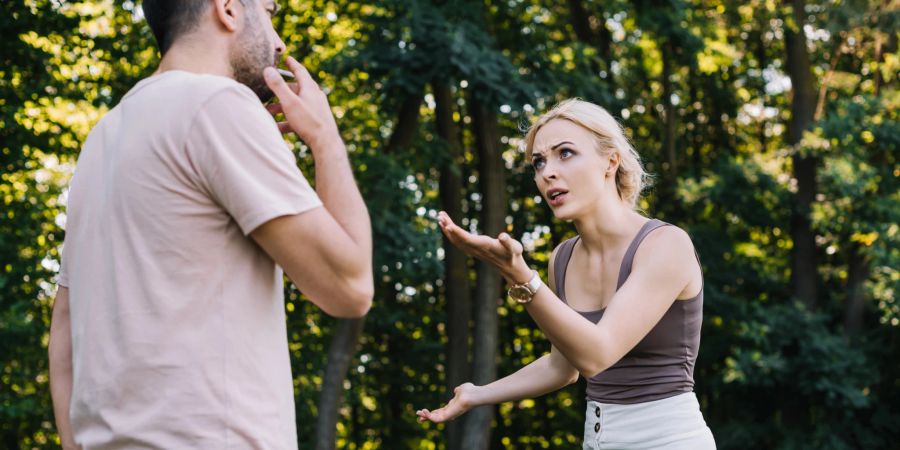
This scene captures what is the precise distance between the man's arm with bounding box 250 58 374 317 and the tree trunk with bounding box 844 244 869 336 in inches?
518

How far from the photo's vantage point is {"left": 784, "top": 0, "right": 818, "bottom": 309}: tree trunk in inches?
549

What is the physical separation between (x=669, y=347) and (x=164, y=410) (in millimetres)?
1761

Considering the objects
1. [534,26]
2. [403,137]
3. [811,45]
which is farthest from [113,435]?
[811,45]

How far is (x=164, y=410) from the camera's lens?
1610 mm

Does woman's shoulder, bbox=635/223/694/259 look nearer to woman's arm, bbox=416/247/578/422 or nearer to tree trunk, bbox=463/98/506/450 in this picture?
woman's arm, bbox=416/247/578/422

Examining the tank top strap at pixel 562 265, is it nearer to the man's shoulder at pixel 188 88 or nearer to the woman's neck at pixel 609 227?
the woman's neck at pixel 609 227

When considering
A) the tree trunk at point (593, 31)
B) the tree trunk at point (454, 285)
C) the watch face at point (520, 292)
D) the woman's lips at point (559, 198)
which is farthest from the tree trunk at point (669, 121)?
the watch face at point (520, 292)

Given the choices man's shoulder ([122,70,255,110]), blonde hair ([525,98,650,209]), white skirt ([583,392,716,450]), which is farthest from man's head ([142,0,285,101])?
white skirt ([583,392,716,450])

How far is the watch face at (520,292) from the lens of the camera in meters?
2.42

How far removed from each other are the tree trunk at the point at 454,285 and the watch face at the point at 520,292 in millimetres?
10904

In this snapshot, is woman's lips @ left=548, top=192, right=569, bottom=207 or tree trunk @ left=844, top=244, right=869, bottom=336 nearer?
woman's lips @ left=548, top=192, right=569, bottom=207

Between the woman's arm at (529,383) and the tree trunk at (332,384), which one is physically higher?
the woman's arm at (529,383)

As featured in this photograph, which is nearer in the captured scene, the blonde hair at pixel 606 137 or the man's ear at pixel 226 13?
the man's ear at pixel 226 13

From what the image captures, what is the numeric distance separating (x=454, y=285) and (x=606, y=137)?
411 inches
